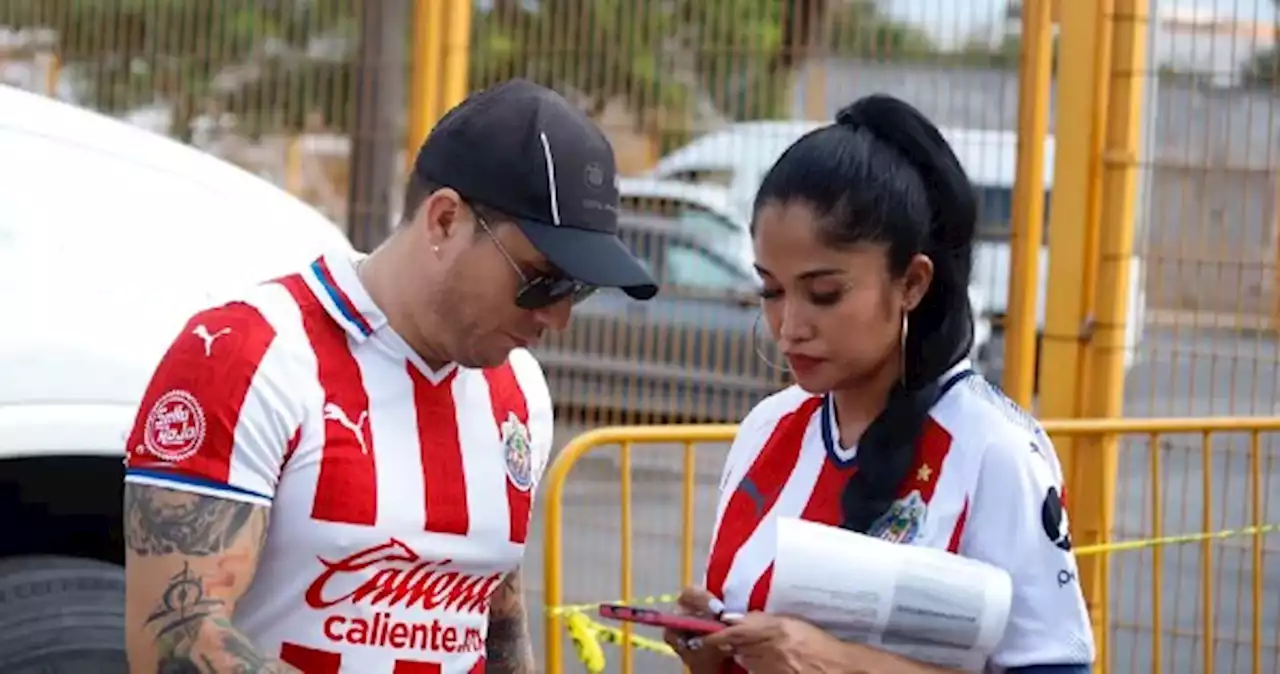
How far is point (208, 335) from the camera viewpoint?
2625mm

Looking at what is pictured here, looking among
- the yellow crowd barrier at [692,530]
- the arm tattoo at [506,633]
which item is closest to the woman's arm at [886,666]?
the arm tattoo at [506,633]

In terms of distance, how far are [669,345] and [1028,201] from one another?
1.23m

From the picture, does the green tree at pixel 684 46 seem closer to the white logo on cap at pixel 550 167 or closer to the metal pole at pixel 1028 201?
the metal pole at pixel 1028 201

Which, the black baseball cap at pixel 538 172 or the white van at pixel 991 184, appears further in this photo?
the white van at pixel 991 184

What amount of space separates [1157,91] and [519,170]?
340 cm

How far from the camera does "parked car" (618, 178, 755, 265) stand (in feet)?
21.1

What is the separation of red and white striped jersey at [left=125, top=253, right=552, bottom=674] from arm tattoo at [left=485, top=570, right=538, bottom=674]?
0.88 ft

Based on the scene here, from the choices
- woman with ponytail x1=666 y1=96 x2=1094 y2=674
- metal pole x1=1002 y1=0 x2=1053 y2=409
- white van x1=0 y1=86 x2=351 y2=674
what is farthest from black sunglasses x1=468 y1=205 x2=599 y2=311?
metal pole x1=1002 y1=0 x2=1053 y2=409

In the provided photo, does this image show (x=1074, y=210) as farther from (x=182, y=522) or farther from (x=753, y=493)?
(x=182, y=522)

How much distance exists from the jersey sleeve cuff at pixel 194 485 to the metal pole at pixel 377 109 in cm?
448

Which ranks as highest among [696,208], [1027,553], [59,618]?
[696,208]

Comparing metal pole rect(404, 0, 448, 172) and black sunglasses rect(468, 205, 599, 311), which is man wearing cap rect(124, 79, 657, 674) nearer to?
black sunglasses rect(468, 205, 599, 311)

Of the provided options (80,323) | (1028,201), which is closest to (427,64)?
(1028,201)

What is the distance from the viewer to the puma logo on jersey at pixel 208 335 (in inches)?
103
